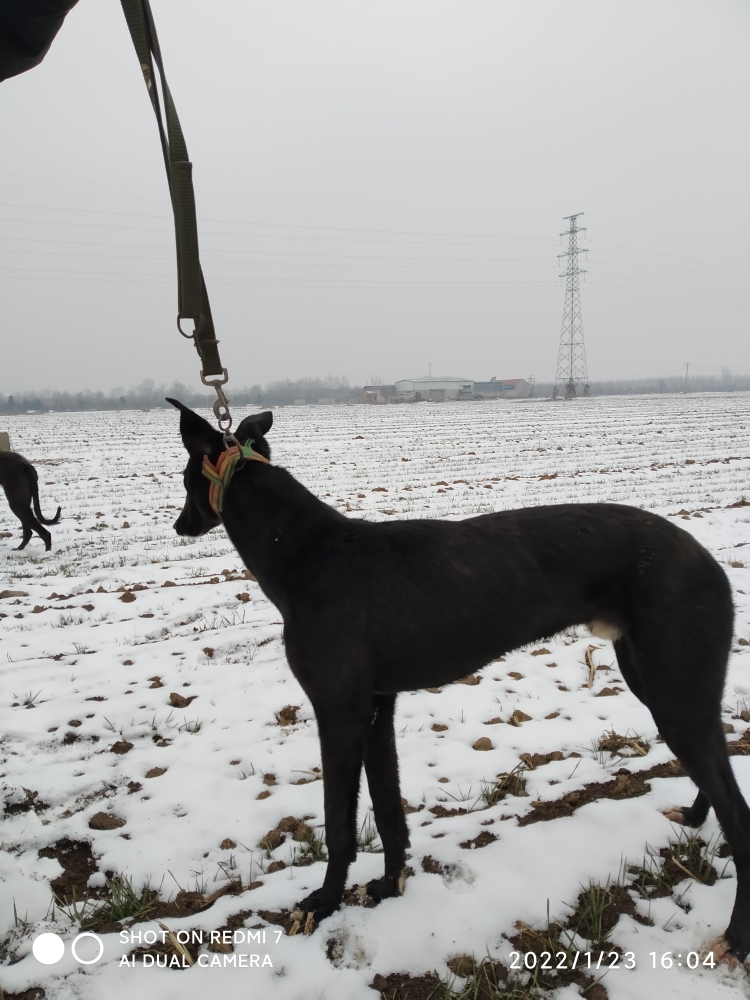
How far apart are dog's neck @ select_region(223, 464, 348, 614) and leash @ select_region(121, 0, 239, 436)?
0.87 feet

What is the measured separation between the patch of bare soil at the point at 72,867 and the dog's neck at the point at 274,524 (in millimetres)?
1604

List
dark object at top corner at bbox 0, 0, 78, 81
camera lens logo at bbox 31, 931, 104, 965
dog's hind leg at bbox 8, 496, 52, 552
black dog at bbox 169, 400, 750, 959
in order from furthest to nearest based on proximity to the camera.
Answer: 1. dog's hind leg at bbox 8, 496, 52, 552
2. black dog at bbox 169, 400, 750, 959
3. camera lens logo at bbox 31, 931, 104, 965
4. dark object at top corner at bbox 0, 0, 78, 81

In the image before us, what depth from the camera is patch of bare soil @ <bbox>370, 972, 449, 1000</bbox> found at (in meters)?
2.10

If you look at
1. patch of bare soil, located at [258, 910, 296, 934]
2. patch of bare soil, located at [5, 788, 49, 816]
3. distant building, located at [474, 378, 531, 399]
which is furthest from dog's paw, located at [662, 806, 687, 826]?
distant building, located at [474, 378, 531, 399]

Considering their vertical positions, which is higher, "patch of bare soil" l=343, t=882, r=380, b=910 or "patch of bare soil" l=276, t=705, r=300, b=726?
"patch of bare soil" l=276, t=705, r=300, b=726

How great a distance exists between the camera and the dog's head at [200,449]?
274 centimetres

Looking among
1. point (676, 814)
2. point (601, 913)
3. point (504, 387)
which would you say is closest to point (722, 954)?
point (601, 913)

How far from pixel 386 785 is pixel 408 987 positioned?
2.41 feet

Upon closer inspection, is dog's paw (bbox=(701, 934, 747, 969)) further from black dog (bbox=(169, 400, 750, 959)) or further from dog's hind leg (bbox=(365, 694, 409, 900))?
dog's hind leg (bbox=(365, 694, 409, 900))


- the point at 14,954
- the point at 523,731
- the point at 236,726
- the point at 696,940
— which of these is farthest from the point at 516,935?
the point at 236,726

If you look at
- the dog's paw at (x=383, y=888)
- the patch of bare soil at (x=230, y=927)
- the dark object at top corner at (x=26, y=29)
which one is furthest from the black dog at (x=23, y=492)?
the dog's paw at (x=383, y=888)

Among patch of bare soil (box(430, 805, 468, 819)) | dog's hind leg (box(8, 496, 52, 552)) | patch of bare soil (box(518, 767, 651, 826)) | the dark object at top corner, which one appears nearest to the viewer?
the dark object at top corner

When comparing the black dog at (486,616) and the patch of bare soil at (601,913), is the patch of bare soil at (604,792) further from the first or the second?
the black dog at (486,616)

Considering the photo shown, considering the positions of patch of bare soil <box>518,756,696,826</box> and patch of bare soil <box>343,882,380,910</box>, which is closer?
patch of bare soil <box>343,882,380,910</box>
